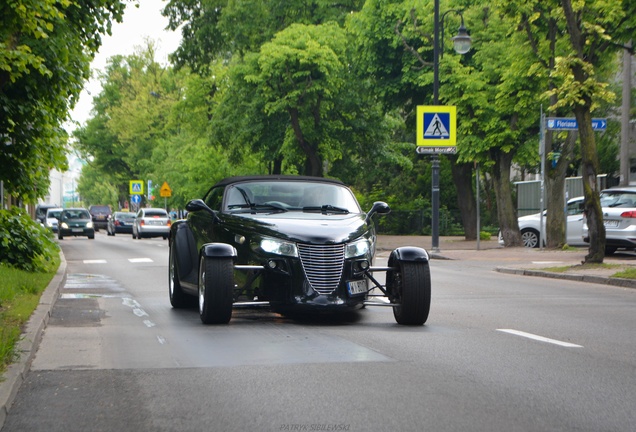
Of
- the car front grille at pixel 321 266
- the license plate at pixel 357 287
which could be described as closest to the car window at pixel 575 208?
the license plate at pixel 357 287

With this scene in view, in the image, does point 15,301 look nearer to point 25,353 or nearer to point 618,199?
point 25,353

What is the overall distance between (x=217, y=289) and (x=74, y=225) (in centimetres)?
4577

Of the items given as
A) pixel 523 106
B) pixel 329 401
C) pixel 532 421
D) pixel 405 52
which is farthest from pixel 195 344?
pixel 405 52

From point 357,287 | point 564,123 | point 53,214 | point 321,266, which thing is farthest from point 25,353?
point 53,214

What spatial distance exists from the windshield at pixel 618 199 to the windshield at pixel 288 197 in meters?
15.3

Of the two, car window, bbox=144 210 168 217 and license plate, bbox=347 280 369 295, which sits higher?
license plate, bbox=347 280 369 295

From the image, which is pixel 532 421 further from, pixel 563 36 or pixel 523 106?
pixel 523 106

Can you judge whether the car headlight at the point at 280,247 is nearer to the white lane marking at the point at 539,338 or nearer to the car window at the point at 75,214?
the white lane marking at the point at 539,338

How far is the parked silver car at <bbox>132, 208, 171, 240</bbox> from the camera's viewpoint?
55375 millimetres

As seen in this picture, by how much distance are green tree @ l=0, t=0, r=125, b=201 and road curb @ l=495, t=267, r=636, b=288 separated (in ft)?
30.6

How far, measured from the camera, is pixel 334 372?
7.81 metres

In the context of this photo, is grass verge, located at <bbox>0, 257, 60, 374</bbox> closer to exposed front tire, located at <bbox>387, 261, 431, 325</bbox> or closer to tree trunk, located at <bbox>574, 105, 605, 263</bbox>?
exposed front tire, located at <bbox>387, 261, 431, 325</bbox>

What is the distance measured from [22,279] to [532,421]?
1097cm

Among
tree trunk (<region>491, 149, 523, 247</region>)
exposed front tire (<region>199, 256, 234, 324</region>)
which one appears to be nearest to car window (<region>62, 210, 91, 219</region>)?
tree trunk (<region>491, 149, 523, 247</region>)
